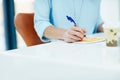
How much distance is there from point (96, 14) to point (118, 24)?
0.57m

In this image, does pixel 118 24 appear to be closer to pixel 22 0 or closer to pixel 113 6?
pixel 113 6

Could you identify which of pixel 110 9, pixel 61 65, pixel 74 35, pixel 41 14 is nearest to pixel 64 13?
pixel 41 14

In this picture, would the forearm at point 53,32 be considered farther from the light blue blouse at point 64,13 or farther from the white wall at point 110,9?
the white wall at point 110,9

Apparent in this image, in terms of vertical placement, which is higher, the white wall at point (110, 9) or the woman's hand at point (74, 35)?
the woman's hand at point (74, 35)

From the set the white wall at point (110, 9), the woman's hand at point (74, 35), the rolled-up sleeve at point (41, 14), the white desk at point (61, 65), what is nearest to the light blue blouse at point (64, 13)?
the rolled-up sleeve at point (41, 14)

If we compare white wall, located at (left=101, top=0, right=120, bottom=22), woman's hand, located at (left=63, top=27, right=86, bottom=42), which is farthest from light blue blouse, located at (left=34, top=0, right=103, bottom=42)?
white wall, located at (left=101, top=0, right=120, bottom=22)

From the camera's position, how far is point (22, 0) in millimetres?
3520

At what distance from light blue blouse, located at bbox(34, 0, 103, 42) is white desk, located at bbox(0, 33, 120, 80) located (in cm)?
54

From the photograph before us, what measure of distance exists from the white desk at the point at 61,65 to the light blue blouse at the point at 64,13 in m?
0.54

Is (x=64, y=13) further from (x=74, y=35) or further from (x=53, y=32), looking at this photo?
(x=74, y=35)

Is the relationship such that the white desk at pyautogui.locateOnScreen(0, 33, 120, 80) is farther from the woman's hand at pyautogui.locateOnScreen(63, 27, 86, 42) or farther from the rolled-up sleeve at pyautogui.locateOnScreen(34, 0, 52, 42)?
the rolled-up sleeve at pyautogui.locateOnScreen(34, 0, 52, 42)

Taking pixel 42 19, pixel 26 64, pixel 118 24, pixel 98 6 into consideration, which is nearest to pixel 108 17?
pixel 98 6

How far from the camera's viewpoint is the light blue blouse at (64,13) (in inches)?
54.9

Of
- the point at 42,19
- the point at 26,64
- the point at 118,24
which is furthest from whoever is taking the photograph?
the point at 42,19
